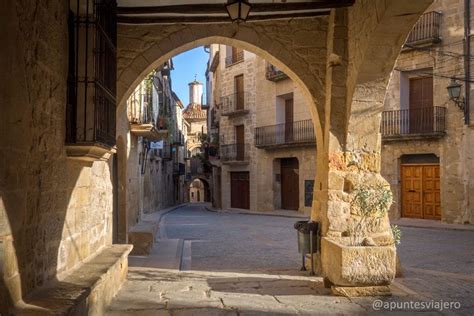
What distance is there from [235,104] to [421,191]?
39.4ft

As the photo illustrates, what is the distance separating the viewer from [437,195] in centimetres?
1648

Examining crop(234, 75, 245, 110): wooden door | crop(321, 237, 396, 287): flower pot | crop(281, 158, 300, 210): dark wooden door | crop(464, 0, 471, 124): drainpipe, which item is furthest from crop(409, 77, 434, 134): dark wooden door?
crop(321, 237, 396, 287): flower pot

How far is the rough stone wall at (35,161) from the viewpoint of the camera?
2719 millimetres

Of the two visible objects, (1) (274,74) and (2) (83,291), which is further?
(1) (274,74)

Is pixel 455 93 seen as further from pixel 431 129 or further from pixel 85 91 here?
pixel 85 91

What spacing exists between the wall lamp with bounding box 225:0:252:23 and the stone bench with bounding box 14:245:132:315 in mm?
2813

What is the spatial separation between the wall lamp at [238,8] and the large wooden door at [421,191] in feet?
43.4

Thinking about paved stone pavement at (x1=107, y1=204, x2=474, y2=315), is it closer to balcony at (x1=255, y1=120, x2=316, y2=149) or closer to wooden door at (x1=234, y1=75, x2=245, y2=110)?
balcony at (x1=255, y1=120, x2=316, y2=149)

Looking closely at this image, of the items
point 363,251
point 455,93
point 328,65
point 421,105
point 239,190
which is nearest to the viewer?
point 363,251

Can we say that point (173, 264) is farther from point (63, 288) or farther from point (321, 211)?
point (63, 288)

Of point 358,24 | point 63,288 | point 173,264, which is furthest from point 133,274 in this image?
point 358,24

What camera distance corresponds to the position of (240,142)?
26328 mm

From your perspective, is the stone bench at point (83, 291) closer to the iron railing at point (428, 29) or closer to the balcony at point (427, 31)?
the balcony at point (427, 31)

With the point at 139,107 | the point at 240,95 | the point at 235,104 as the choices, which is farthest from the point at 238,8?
the point at 235,104
